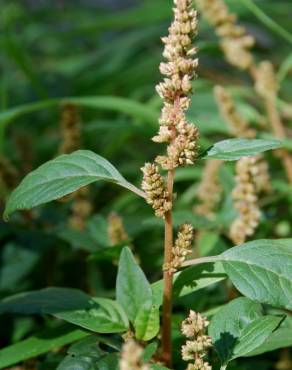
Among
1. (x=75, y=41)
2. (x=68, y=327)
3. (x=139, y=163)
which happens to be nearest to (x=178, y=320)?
(x=68, y=327)

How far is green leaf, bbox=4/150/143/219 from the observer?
74 cm

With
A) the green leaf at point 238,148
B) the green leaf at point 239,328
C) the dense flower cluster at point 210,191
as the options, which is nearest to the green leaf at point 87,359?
the green leaf at point 239,328

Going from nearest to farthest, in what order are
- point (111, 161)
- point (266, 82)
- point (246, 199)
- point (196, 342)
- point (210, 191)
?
point (196, 342) < point (246, 199) < point (210, 191) < point (266, 82) < point (111, 161)

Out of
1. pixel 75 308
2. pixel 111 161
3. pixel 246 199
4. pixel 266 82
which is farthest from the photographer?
pixel 111 161

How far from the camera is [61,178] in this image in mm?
758

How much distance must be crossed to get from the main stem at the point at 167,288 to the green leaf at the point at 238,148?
0.06m

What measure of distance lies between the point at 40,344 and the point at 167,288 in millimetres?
221

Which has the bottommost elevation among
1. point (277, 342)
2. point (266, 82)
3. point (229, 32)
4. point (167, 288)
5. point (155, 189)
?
point (277, 342)

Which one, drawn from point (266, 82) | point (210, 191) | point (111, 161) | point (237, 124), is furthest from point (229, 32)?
point (111, 161)

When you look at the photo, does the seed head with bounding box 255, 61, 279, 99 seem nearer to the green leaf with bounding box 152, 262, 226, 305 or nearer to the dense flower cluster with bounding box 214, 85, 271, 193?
the dense flower cluster with bounding box 214, 85, 271, 193

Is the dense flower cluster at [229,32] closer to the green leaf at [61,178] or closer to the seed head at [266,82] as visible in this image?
the seed head at [266,82]

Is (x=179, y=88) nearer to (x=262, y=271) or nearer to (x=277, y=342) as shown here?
(x=262, y=271)

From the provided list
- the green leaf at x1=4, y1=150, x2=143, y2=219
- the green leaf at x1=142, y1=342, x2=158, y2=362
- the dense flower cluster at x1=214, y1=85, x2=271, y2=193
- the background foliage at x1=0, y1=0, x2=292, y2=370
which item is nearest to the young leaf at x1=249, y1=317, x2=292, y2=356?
the background foliage at x1=0, y1=0, x2=292, y2=370

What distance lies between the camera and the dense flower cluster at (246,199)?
95cm
